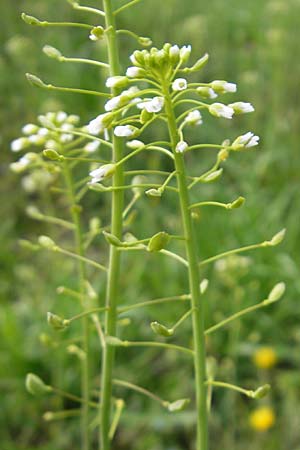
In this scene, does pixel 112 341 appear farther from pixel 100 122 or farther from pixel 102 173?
pixel 100 122

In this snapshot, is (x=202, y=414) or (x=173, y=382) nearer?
(x=202, y=414)

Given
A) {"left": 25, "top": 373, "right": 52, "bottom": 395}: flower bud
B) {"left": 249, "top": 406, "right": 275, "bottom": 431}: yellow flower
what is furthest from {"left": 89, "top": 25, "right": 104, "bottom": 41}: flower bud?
{"left": 249, "top": 406, "right": 275, "bottom": 431}: yellow flower

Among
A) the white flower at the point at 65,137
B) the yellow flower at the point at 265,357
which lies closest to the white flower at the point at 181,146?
the white flower at the point at 65,137

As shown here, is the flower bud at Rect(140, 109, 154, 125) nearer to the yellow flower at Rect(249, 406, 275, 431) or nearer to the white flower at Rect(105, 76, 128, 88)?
the white flower at Rect(105, 76, 128, 88)

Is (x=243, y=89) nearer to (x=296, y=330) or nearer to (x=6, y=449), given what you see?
(x=296, y=330)

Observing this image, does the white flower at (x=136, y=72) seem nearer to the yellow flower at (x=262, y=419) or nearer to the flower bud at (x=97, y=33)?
the flower bud at (x=97, y=33)

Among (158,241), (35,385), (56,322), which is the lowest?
(35,385)

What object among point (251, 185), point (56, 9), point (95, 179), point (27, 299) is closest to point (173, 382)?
point (27, 299)

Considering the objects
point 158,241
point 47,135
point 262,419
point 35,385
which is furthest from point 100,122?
point 262,419
